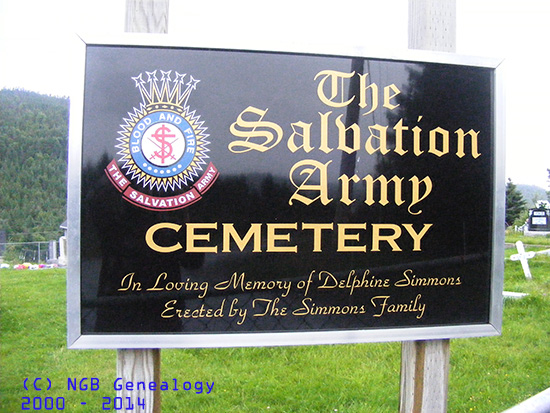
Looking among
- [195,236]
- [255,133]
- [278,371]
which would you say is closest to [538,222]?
[278,371]

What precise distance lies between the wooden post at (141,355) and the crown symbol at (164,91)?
0.24 meters

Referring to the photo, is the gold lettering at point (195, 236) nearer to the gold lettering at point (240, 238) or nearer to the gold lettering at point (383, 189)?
the gold lettering at point (240, 238)

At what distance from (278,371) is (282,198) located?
207 cm

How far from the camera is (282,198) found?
1.89 m

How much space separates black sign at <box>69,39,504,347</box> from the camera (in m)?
Result: 1.81

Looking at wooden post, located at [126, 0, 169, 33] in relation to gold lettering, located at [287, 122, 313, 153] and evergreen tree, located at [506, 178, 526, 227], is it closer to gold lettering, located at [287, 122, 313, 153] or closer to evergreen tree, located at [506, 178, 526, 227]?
gold lettering, located at [287, 122, 313, 153]

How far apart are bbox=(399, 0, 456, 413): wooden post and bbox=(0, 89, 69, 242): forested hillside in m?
7.15

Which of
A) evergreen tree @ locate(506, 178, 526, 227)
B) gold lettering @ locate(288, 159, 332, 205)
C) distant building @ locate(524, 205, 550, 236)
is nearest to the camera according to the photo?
gold lettering @ locate(288, 159, 332, 205)

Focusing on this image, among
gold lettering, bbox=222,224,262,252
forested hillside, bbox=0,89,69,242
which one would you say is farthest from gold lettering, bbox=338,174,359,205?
forested hillside, bbox=0,89,69,242

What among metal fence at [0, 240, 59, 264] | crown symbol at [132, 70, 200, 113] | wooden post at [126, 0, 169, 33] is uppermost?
wooden post at [126, 0, 169, 33]

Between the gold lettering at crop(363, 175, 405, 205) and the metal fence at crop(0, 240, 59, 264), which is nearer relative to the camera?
the gold lettering at crop(363, 175, 405, 205)

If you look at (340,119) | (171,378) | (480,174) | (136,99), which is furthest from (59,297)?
(480,174)

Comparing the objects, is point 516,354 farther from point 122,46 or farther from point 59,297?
point 59,297

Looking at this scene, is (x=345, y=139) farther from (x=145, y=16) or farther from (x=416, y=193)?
(x=145, y=16)
